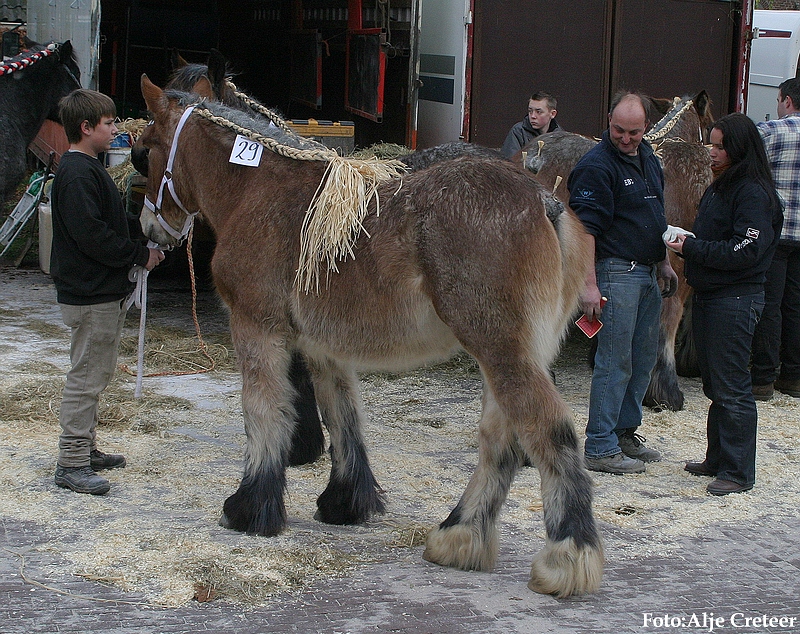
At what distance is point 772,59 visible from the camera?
14.5m

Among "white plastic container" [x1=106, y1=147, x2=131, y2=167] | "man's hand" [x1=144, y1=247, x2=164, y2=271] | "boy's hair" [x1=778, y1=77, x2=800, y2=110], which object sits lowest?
"man's hand" [x1=144, y1=247, x2=164, y2=271]

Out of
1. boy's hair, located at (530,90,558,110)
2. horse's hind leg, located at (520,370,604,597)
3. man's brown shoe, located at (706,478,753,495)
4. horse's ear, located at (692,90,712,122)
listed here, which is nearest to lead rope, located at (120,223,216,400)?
horse's hind leg, located at (520,370,604,597)

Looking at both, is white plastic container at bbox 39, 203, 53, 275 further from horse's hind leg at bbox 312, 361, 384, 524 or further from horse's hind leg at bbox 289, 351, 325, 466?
horse's hind leg at bbox 312, 361, 384, 524

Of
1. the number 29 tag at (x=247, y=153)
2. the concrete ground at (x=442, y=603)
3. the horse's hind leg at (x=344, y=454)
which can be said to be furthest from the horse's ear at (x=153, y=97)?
the concrete ground at (x=442, y=603)

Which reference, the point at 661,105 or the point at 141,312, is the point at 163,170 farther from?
the point at 661,105

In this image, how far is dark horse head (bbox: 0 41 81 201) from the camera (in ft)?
27.5

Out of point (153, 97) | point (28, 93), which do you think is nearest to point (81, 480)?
point (153, 97)

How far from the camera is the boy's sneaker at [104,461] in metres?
4.93

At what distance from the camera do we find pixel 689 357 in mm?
7605

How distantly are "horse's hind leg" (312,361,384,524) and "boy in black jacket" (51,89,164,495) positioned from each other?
1146mm

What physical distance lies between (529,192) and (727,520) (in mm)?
2094

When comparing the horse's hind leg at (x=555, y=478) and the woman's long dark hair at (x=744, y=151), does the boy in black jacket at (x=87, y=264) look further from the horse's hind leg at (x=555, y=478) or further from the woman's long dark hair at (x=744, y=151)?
the woman's long dark hair at (x=744, y=151)

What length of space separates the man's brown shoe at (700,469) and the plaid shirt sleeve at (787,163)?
252 centimetres

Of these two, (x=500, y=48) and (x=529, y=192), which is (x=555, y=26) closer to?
(x=500, y=48)
